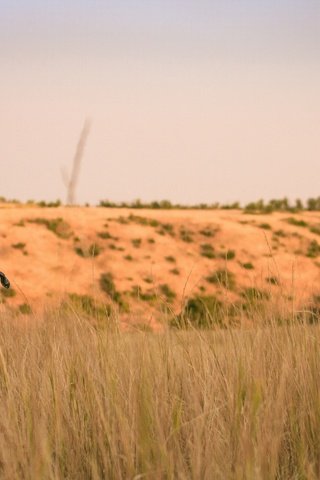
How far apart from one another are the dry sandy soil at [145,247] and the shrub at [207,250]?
25mm

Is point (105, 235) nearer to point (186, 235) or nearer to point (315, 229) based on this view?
point (186, 235)

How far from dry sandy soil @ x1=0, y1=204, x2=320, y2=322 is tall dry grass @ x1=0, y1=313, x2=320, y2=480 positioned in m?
10.3

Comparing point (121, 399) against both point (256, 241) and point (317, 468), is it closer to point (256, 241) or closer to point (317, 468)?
point (317, 468)

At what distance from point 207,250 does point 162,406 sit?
13.9 meters

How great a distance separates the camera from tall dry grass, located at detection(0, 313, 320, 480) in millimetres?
2316

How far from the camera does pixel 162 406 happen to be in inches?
103

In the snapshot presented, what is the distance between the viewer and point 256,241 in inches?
663

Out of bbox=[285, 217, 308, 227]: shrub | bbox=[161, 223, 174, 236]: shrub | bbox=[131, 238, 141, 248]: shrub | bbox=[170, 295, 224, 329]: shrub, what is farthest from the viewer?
bbox=[285, 217, 308, 227]: shrub

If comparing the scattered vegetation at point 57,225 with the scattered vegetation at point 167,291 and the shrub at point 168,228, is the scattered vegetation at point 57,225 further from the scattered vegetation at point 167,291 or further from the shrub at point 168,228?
the scattered vegetation at point 167,291

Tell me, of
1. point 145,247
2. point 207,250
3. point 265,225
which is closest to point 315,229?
point 265,225

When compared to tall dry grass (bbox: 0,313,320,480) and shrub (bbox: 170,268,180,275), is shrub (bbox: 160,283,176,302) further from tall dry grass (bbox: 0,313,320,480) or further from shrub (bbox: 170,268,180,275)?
tall dry grass (bbox: 0,313,320,480)

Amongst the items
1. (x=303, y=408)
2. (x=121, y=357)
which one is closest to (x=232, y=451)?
(x=303, y=408)

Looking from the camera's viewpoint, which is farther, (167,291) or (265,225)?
(265,225)

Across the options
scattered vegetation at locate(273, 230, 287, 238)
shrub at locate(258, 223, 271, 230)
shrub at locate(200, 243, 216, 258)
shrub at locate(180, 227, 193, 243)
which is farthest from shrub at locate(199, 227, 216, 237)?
scattered vegetation at locate(273, 230, 287, 238)
